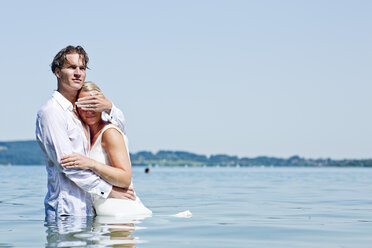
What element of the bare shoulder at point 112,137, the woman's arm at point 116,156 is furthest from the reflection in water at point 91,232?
the bare shoulder at point 112,137

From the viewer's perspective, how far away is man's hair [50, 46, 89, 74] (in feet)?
24.5

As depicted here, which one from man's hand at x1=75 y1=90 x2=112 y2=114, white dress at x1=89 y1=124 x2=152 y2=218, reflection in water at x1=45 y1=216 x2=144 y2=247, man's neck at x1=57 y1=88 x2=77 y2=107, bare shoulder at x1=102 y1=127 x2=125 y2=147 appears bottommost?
reflection in water at x1=45 y1=216 x2=144 y2=247

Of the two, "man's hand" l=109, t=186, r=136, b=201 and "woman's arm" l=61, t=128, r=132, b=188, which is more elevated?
"woman's arm" l=61, t=128, r=132, b=188

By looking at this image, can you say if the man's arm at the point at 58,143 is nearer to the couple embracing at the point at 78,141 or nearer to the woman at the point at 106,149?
the couple embracing at the point at 78,141

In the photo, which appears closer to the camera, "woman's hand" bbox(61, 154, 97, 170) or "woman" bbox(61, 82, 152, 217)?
"woman's hand" bbox(61, 154, 97, 170)

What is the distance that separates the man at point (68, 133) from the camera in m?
7.23

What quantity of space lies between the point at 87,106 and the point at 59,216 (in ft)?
5.14

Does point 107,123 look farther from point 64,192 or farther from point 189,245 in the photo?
point 189,245

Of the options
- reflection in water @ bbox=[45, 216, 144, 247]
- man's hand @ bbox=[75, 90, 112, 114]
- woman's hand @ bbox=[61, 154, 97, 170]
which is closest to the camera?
reflection in water @ bbox=[45, 216, 144, 247]

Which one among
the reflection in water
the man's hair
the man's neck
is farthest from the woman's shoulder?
the reflection in water

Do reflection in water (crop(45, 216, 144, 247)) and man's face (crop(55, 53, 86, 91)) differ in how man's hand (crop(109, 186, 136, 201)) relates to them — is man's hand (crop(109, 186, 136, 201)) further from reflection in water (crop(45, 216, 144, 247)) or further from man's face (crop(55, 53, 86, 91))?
man's face (crop(55, 53, 86, 91))

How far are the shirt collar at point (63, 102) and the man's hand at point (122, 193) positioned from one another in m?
1.31

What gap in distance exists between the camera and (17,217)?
36.3 feet

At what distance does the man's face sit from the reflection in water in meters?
1.76
